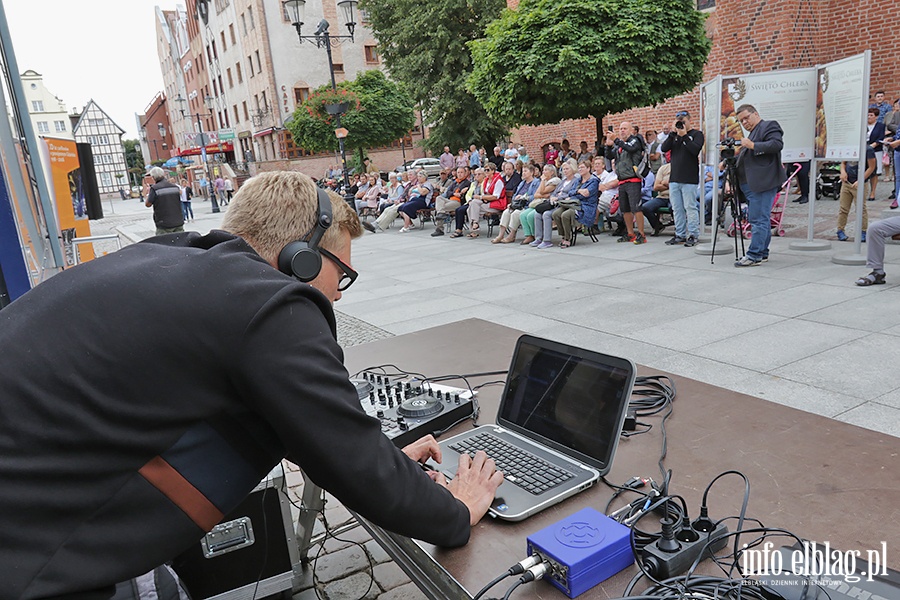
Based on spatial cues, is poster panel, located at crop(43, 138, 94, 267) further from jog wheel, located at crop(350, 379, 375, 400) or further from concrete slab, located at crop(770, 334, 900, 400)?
concrete slab, located at crop(770, 334, 900, 400)

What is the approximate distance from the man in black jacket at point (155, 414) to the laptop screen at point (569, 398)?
590 millimetres

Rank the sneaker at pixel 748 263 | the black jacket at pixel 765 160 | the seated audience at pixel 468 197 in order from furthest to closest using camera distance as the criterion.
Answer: the seated audience at pixel 468 197 → the sneaker at pixel 748 263 → the black jacket at pixel 765 160

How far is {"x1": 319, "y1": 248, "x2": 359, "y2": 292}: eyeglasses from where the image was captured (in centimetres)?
166

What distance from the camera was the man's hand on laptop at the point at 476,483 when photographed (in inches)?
59.1

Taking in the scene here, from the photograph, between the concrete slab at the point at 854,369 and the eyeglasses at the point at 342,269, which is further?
the concrete slab at the point at 854,369

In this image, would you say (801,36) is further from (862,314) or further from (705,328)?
(705,328)

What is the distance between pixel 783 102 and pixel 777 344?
4.68 metres

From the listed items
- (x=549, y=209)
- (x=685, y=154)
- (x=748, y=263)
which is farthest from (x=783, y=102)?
(x=549, y=209)

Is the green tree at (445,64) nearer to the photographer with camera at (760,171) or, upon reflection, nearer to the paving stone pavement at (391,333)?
the paving stone pavement at (391,333)

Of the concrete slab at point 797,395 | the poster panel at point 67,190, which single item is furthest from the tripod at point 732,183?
the poster panel at point 67,190

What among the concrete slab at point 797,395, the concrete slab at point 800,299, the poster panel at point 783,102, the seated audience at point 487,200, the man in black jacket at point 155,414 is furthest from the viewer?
the seated audience at point 487,200

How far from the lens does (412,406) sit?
2.04 m

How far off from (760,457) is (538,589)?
0.75m

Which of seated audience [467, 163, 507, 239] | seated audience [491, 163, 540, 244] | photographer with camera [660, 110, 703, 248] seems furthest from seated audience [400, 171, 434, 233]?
photographer with camera [660, 110, 703, 248]
